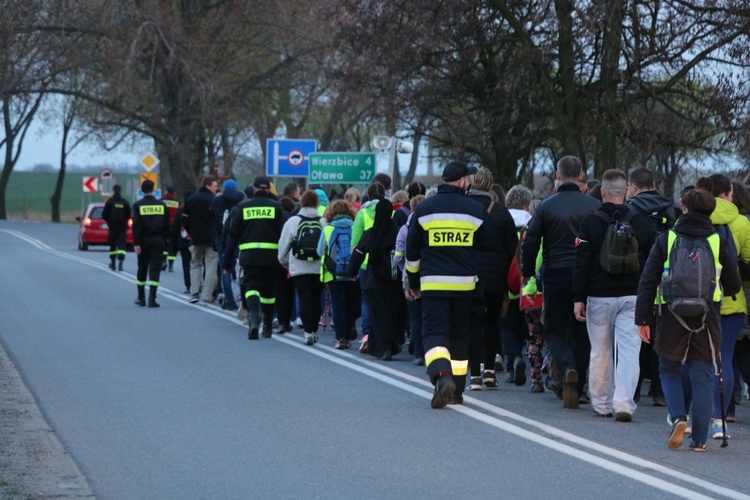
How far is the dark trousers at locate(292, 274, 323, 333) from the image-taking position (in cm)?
1627

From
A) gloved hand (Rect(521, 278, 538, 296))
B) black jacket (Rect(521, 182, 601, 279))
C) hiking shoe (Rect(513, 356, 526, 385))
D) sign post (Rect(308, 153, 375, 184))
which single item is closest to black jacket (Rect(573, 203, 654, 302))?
black jacket (Rect(521, 182, 601, 279))

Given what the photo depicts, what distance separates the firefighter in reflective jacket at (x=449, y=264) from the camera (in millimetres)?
A: 11141

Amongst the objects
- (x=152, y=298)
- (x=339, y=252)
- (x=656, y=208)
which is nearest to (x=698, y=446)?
(x=656, y=208)

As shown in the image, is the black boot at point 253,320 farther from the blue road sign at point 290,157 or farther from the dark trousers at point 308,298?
the blue road sign at point 290,157

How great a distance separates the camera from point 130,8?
40.5 meters

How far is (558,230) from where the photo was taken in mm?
11367

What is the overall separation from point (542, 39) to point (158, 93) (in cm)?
2012

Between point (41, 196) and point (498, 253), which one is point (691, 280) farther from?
point (41, 196)

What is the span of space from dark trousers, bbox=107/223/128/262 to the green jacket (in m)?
21.7

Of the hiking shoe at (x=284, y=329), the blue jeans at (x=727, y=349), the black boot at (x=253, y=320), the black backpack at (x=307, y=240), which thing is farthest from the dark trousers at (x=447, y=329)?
the hiking shoe at (x=284, y=329)

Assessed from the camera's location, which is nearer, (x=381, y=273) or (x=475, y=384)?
(x=475, y=384)

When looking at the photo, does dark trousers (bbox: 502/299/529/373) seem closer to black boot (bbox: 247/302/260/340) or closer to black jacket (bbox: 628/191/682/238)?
black jacket (bbox: 628/191/682/238)

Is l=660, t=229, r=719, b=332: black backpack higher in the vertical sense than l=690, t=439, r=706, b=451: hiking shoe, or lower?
higher

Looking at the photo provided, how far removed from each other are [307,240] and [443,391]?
559cm
